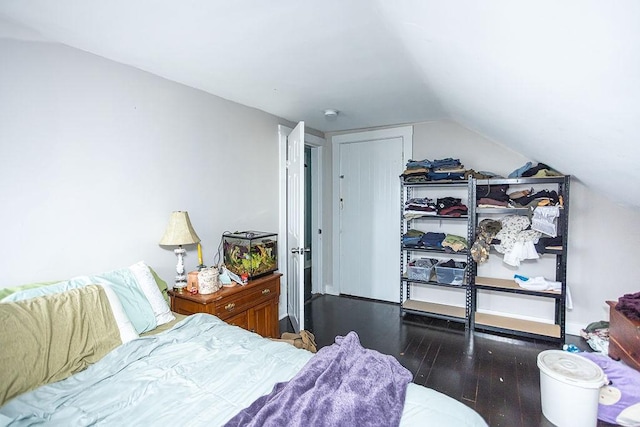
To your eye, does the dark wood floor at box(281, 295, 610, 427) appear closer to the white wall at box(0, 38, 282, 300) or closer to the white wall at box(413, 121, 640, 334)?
the white wall at box(413, 121, 640, 334)

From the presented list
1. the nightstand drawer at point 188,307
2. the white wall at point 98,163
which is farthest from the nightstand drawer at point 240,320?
the white wall at point 98,163

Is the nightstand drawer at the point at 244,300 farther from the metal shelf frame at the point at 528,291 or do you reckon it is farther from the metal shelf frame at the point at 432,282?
the metal shelf frame at the point at 528,291

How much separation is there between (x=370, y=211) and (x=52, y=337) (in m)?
3.32

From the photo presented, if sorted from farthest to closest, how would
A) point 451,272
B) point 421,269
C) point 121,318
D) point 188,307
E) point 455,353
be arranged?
1. point 421,269
2. point 451,272
3. point 455,353
4. point 188,307
5. point 121,318

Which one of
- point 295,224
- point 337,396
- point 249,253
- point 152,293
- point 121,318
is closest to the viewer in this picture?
point 337,396

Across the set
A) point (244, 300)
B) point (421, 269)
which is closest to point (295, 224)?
point (244, 300)

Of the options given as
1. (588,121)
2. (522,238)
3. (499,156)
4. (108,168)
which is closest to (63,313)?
(108,168)

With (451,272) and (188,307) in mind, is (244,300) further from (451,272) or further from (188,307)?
(451,272)

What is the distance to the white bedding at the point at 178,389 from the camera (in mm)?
1066

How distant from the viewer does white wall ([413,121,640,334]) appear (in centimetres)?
280

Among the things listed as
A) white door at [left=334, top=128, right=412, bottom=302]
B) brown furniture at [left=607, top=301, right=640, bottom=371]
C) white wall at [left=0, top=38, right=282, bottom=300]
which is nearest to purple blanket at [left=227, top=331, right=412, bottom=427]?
white wall at [left=0, top=38, right=282, bottom=300]

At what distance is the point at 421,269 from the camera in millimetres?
3400

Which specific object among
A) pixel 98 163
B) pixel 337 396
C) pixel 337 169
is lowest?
pixel 337 396

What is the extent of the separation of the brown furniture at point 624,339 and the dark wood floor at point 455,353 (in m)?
0.54
